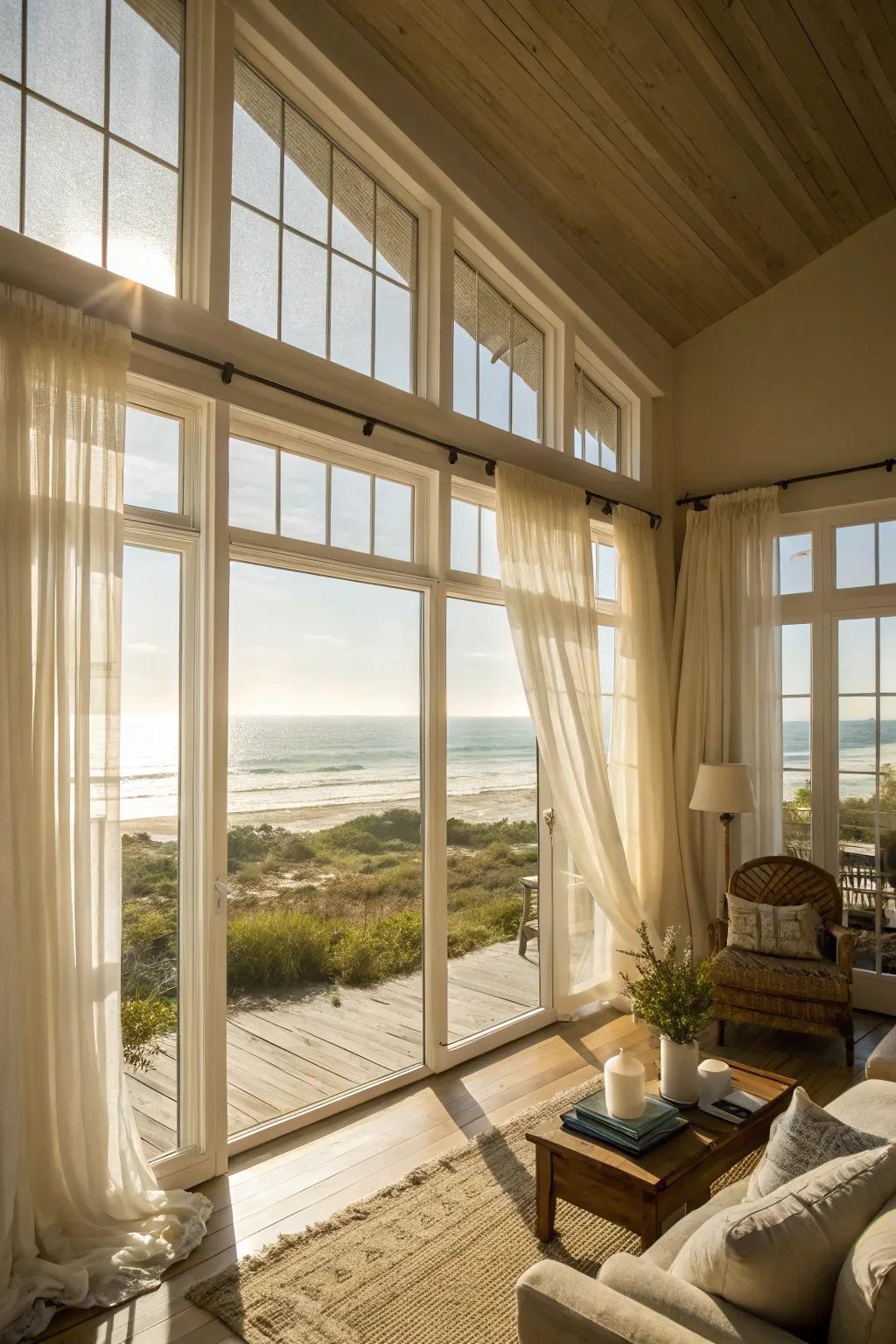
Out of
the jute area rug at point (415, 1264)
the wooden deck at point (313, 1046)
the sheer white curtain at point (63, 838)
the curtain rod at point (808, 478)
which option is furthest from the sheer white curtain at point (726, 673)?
the sheer white curtain at point (63, 838)

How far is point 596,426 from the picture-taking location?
538cm

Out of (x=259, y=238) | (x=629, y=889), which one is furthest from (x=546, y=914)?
(x=259, y=238)

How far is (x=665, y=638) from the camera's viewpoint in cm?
569

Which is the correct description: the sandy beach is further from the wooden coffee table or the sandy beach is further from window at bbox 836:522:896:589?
window at bbox 836:522:896:589

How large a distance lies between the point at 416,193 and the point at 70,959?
3.51 metres

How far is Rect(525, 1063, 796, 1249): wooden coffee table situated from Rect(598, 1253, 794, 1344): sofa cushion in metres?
0.69

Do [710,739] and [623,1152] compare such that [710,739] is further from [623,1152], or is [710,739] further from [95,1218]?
[95,1218]

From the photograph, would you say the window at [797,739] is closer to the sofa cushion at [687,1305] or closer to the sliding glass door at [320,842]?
the sliding glass door at [320,842]

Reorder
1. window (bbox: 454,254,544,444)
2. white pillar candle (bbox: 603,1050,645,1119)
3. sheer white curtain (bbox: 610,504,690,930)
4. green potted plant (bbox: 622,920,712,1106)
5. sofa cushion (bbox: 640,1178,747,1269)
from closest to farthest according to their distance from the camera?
sofa cushion (bbox: 640,1178,747,1269)
white pillar candle (bbox: 603,1050,645,1119)
green potted plant (bbox: 622,920,712,1106)
window (bbox: 454,254,544,444)
sheer white curtain (bbox: 610,504,690,930)

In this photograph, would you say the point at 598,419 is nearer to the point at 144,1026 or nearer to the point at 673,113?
the point at 673,113

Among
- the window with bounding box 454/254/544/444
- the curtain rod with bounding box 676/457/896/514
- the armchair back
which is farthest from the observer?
the curtain rod with bounding box 676/457/896/514

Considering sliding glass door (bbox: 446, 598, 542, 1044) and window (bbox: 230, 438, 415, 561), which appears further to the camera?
sliding glass door (bbox: 446, 598, 542, 1044)

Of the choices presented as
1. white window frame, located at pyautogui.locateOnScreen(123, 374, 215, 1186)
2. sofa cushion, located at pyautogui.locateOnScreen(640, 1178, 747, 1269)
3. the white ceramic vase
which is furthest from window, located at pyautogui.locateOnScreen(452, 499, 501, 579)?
sofa cushion, located at pyautogui.locateOnScreen(640, 1178, 747, 1269)

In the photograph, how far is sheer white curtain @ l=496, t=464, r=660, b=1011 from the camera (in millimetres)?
4379
